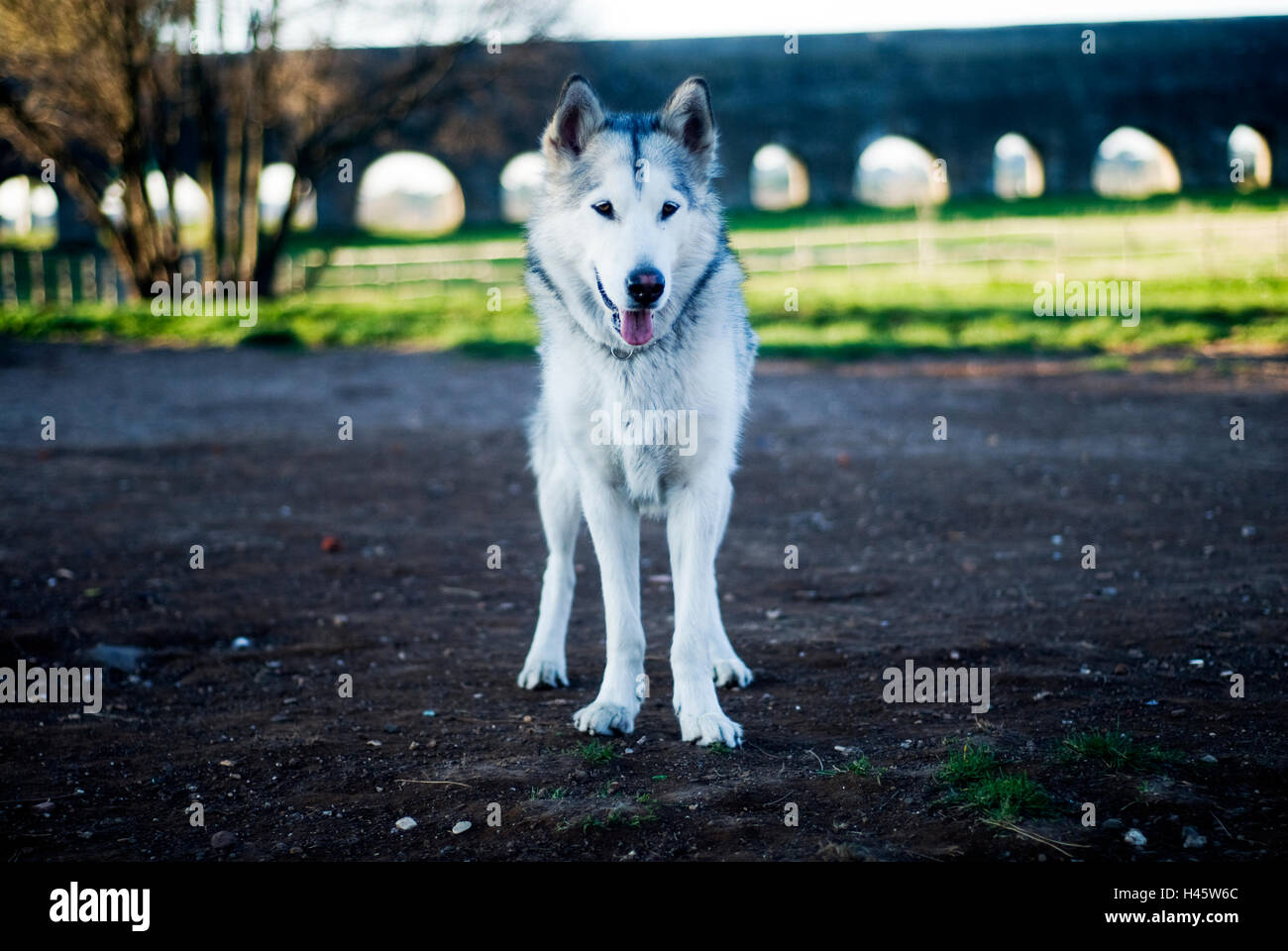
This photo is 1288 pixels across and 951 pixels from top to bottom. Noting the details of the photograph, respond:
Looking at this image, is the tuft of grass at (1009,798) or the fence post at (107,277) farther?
the fence post at (107,277)

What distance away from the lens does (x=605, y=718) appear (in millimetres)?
4492

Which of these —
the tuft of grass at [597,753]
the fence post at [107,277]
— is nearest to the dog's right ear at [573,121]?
the tuft of grass at [597,753]

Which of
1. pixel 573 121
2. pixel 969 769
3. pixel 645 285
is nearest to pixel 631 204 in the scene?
pixel 645 285

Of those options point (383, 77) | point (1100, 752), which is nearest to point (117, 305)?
point (383, 77)

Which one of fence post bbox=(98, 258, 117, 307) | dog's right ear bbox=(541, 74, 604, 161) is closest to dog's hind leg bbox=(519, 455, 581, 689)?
dog's right ear bbox=(541, 74, 604, 161)

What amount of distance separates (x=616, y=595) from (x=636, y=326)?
113 cm

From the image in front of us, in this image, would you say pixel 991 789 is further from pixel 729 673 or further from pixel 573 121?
pixel 573 121

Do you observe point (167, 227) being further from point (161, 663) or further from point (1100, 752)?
point (1100, 752)

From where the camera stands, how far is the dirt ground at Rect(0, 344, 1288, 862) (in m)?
3.70

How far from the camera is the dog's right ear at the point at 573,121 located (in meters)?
4.52

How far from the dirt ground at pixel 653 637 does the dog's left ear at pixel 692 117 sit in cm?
236

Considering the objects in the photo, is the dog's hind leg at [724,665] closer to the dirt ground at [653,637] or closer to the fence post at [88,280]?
the dirt ground at [653,637]

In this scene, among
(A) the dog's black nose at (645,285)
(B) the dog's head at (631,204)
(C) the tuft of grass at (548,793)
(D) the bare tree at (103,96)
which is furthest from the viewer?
(D) the bare tree at (103,96)

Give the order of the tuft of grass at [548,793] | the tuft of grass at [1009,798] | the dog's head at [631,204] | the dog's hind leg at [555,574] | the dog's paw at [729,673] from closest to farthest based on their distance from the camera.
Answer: the tuft of grass at [1009,798] < the tuft of grass at [548,793] < the dog's head at [631,204] < the dog's paw at [729,673] < the dog's hind leg at [555,574]
